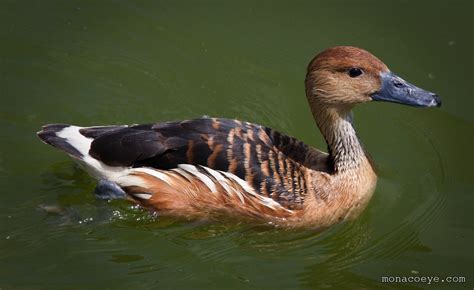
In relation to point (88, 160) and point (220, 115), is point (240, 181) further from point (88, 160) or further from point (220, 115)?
point (220, 115)

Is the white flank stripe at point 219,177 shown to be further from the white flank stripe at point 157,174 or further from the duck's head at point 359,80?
the duck's head at point 359,80

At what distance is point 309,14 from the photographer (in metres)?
8.72

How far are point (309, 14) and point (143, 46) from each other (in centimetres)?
193

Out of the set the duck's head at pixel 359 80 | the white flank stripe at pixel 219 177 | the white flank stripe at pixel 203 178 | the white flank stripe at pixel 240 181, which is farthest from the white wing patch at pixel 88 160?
the duck's head at pixel 359 80

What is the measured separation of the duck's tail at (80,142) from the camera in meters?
6.32

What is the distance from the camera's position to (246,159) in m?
6.15

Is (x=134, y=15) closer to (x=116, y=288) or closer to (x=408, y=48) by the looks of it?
(x=408, y=48)

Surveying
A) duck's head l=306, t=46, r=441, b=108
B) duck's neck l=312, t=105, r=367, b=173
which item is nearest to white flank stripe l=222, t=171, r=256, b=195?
duck's neck l=312, t=105, r=367, b=173

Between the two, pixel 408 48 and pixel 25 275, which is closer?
pixel 25 275

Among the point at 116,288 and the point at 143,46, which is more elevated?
the point at 143,46

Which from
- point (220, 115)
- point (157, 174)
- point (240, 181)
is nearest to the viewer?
point (240, 181)

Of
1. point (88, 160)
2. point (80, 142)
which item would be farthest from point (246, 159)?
point (80, 142)

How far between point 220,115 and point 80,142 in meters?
1.70

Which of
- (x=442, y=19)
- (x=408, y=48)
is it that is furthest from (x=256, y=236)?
(x=442, y=19)
